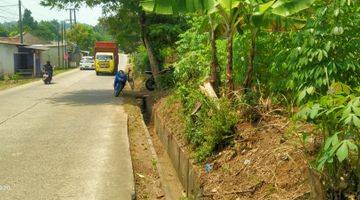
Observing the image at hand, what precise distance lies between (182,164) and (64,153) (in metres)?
2.46

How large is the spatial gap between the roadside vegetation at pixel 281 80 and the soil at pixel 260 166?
0.06 m

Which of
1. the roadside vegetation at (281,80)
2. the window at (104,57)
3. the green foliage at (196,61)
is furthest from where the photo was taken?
the window at (104,57)

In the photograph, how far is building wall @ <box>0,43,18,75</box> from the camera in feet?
116

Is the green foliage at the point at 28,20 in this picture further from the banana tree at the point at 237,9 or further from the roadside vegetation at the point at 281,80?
the banana tree at the point at 237,9

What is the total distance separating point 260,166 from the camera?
602 cm

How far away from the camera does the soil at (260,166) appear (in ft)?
17.2

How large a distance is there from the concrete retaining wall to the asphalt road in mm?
923

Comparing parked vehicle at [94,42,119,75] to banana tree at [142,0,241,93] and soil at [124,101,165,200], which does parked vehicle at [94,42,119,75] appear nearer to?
soil at [124,101,165,200]

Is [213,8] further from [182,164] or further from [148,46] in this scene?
[148,46]

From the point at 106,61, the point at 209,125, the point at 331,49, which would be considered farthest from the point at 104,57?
the point at 331,49

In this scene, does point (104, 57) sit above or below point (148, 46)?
below

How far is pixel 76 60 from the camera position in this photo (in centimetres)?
7844

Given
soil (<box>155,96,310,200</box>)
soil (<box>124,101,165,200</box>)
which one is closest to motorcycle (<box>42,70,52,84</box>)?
soil (<box>124,101,165,200</box>)

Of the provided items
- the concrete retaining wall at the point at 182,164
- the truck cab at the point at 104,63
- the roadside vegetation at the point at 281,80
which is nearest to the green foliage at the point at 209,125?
the roadside vegetation at the point at 281,80
